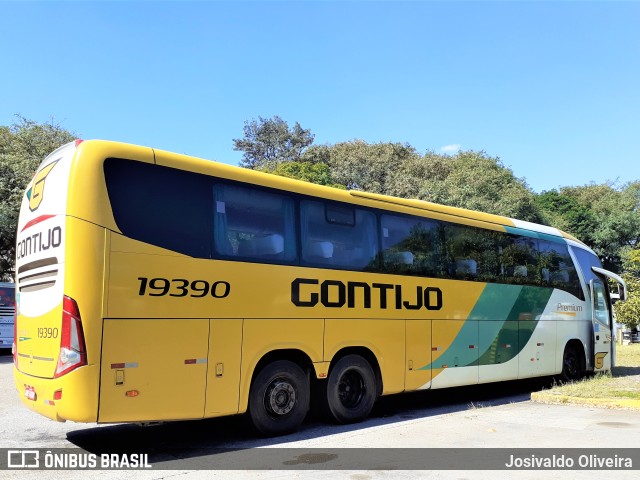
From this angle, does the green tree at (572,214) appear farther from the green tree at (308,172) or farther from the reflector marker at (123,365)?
the reflector marker at (123,365)

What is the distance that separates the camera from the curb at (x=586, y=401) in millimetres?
10056

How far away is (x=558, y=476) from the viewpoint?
610 centimetres

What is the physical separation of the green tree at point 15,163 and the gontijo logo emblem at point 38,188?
1676cm

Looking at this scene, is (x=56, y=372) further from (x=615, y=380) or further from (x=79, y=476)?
(x=615, y=380)

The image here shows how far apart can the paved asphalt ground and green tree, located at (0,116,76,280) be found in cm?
1438

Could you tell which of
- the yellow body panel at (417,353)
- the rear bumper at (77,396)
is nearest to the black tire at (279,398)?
the rear bumper at (77,396)

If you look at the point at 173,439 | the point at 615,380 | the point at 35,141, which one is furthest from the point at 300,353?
the point at 35,141

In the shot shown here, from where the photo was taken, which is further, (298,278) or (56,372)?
(298,278)

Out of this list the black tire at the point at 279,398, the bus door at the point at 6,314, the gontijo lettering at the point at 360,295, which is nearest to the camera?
the black tire at the point at 279,398

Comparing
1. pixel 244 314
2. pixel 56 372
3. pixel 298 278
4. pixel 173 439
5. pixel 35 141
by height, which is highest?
pixel 35 141

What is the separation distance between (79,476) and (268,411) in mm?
2617

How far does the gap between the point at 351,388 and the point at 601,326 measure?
9040mm

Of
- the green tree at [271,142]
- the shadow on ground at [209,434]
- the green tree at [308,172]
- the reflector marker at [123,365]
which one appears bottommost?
the shadow on ground at [209,434]

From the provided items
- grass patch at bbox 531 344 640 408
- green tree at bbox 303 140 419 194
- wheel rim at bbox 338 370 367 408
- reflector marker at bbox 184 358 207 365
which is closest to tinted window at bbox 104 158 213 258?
reflector marker at bbox 184 358 207 365
